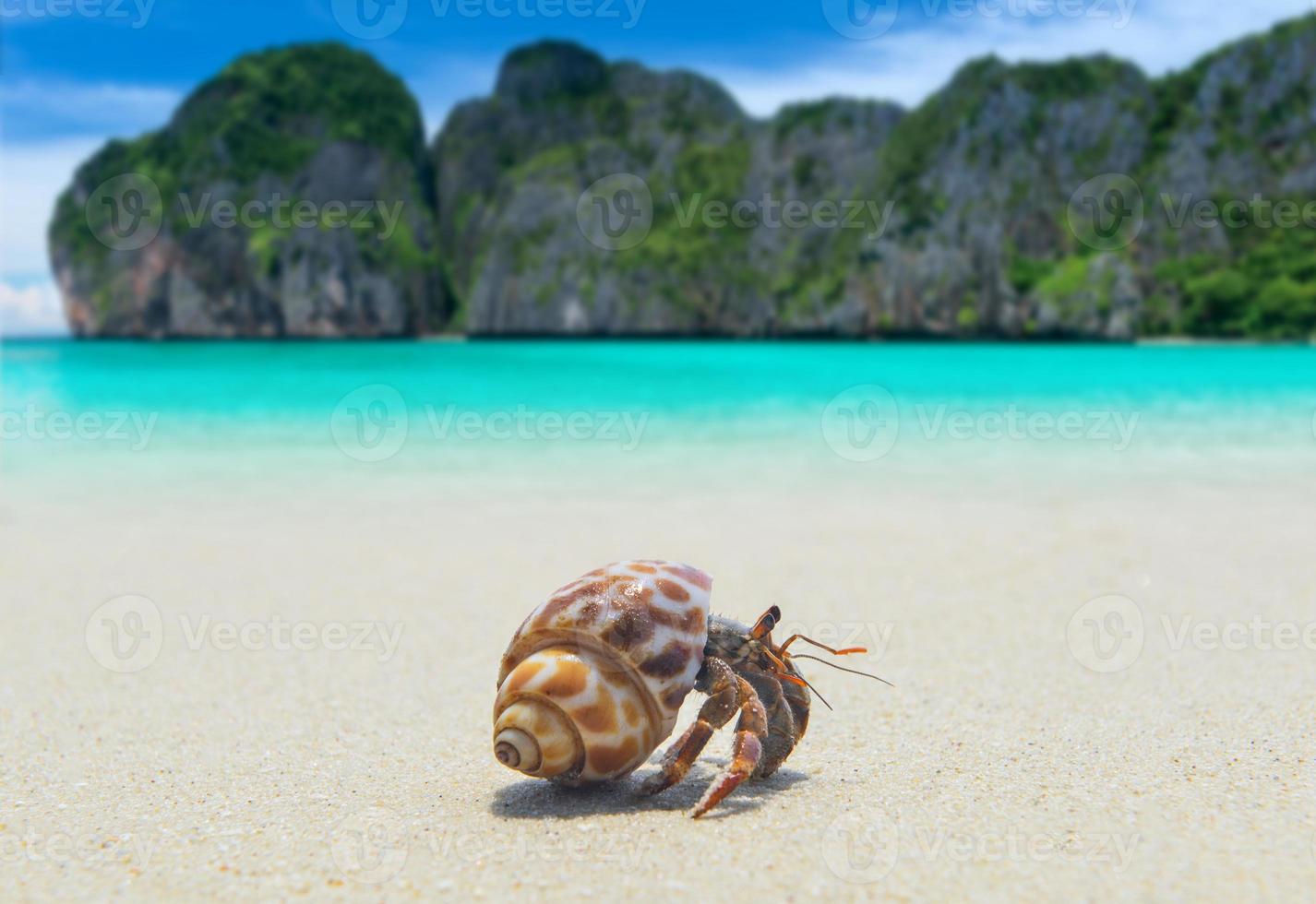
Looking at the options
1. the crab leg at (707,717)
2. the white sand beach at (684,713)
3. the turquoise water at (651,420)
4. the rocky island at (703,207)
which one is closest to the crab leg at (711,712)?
the crab leg at (707,717)

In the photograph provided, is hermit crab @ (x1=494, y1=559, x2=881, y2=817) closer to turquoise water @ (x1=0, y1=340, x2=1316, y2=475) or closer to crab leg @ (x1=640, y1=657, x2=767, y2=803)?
crab leg @ (x1=640, y1=657, x2=767, y2=803)

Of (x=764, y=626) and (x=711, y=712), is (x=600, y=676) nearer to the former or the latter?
(x=711, y=712)

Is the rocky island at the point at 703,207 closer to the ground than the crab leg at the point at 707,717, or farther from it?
farther from it

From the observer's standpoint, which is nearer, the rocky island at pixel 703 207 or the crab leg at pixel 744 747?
the crab leg at pixel 744 747

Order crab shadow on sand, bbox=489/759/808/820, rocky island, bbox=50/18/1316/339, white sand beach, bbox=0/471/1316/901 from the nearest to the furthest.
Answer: white sand beach, bbox=0/471/1316/901 < crab shadow on sand, bbox=489/759/808/820 < rocky island, bbox=50/18/1316/339

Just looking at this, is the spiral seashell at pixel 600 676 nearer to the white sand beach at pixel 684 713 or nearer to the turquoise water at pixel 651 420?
the white sand beach at pixel 684 713

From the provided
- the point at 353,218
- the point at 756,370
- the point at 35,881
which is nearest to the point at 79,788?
the point at 35,881

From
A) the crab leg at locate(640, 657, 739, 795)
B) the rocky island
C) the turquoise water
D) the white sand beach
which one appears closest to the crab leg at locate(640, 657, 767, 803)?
the crab leg at locate(640, 657, 739, 795)
